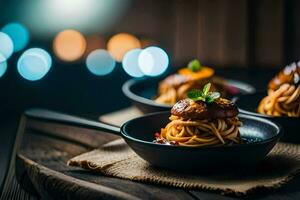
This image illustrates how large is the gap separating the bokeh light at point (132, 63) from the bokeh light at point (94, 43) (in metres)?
0.40

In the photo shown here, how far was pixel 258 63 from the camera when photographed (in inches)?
175

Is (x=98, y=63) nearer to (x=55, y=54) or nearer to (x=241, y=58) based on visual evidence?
(x=55, y=54)

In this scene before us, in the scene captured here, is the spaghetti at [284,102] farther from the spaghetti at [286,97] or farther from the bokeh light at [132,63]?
the bokeh light at [132,63]

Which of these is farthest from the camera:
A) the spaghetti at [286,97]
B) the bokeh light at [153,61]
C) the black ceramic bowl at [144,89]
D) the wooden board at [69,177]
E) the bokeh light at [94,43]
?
the bokeh light at [94,43]

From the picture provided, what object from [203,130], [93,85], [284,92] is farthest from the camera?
[93,85]

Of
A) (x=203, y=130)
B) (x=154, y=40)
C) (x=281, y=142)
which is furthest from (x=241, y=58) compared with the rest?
(x=203, y=130)

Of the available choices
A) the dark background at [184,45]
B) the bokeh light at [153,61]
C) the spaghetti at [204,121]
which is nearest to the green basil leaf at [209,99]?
the spaghetti at [204,121]

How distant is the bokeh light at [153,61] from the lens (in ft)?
16.2

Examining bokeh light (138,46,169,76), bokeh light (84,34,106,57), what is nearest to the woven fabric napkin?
bokeh light (138,46,169,76)

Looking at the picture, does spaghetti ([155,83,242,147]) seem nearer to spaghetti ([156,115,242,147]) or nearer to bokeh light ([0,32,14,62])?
spaghetti ([156,115,242,147])

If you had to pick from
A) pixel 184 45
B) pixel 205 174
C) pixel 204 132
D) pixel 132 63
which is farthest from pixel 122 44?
pixel 205 174

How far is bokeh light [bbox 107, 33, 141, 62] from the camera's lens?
542cm

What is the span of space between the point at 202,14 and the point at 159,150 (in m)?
3.10

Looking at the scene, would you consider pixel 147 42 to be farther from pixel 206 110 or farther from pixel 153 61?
pixel 206 110
